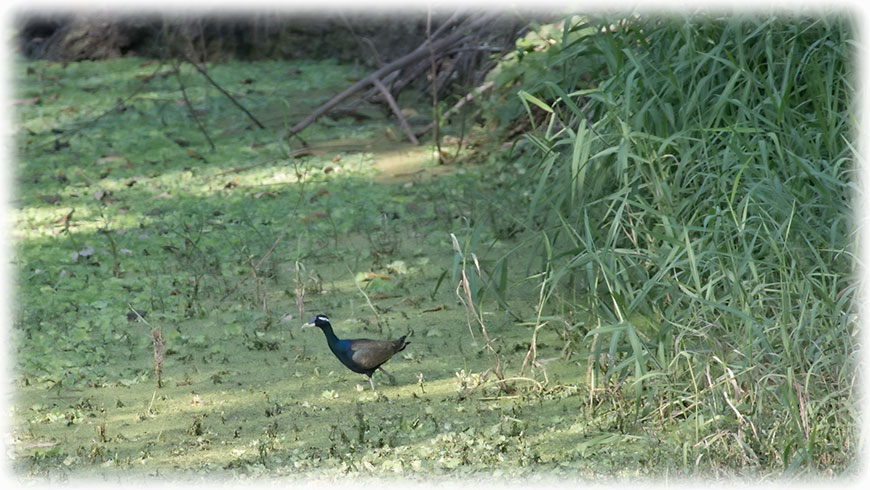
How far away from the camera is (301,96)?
9.51 meters

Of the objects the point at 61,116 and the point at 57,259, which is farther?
the point at 61,116

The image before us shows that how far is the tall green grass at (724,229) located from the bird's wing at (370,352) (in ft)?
2.24

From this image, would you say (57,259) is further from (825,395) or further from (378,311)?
(825,395)

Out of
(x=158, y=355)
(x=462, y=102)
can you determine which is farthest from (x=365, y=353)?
(x=462, y=102)

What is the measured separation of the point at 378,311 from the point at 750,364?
199cm

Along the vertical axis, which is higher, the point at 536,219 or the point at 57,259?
the point at 536,219

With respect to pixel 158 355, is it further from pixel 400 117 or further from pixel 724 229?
pixel 400 117

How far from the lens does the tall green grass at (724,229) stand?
322cm

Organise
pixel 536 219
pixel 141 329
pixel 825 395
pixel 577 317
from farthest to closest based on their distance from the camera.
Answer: pixel 536 219 < pixel 141 329 < pixel 577 317 < pixel 825 395

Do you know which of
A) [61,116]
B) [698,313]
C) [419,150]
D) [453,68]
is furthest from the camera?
[61,116]

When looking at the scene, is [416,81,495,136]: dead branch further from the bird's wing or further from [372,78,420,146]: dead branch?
the bird's wing

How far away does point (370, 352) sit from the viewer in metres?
3.99

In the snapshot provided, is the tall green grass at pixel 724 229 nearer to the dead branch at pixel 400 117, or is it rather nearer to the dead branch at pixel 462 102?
the dead branch at pixel 462 102

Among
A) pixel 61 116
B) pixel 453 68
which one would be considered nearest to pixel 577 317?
pixel 453 68
